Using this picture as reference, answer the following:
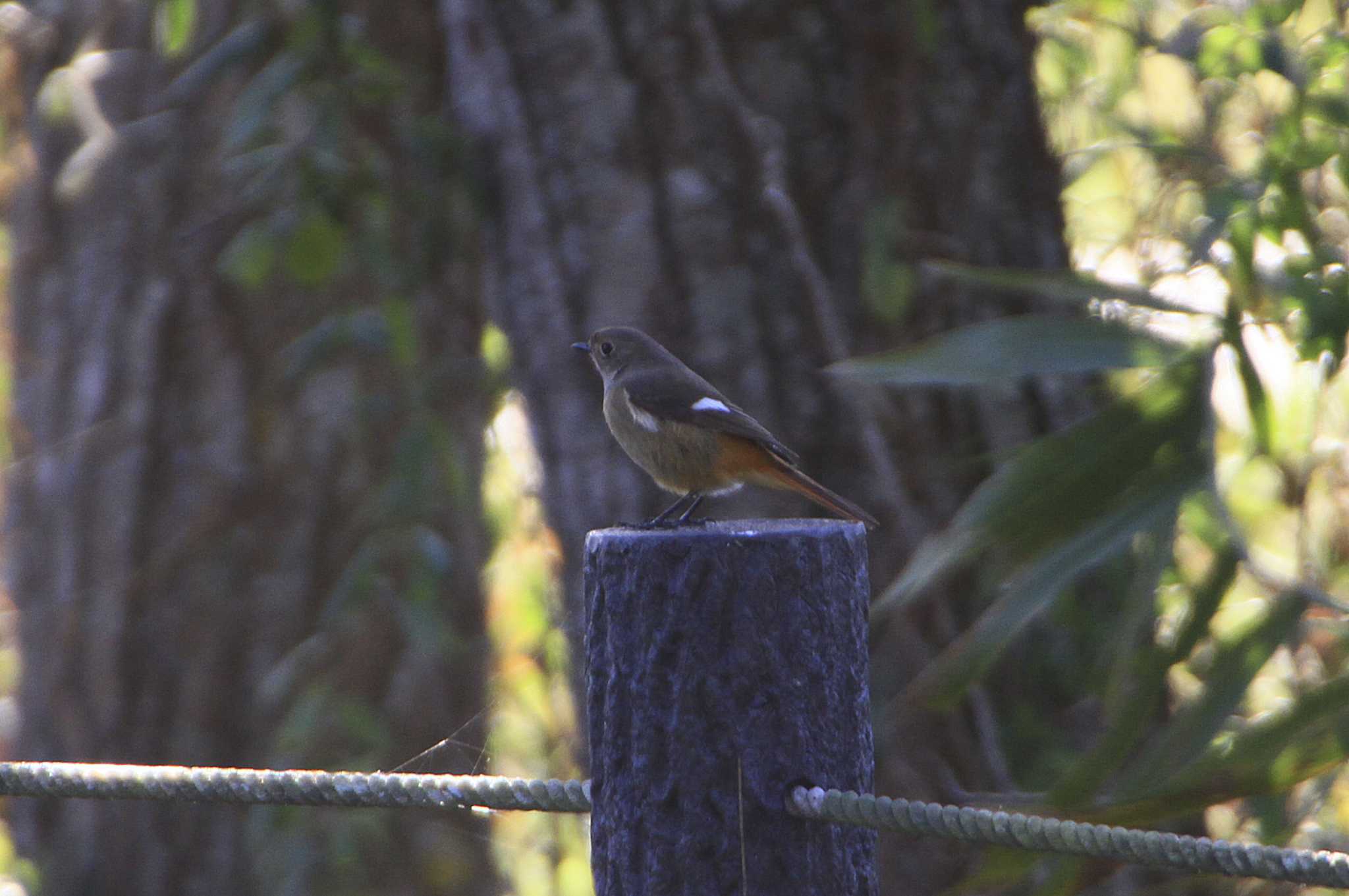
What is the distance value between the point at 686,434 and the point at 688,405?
0.07 meters

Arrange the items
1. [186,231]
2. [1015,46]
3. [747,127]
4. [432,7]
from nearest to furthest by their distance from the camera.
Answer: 1. [747,127]
2. [1015,46]
3. [432,7]
4. [186,231]

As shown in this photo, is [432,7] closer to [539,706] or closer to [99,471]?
[99,471]

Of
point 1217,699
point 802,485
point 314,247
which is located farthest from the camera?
point 314,247

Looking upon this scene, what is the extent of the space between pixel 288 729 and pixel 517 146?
2.04m

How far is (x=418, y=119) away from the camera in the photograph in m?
3.52

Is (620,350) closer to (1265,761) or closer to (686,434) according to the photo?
(686,434)

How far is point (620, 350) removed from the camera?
10.6 ft

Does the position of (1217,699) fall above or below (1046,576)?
below

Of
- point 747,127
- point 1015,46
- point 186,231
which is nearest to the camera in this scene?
point 747,127

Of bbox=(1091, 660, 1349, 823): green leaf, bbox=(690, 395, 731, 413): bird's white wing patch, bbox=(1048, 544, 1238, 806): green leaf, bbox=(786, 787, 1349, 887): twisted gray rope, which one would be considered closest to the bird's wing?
bbox=(690, 395, 731, 413): bird's white wing patch

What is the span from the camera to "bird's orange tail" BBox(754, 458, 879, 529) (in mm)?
2771

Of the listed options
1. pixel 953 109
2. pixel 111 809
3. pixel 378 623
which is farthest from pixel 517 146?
pixel 111 809

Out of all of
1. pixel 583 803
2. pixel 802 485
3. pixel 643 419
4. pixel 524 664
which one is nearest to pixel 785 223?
pixel 643 419

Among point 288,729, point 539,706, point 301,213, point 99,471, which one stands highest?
A: point 301,213
